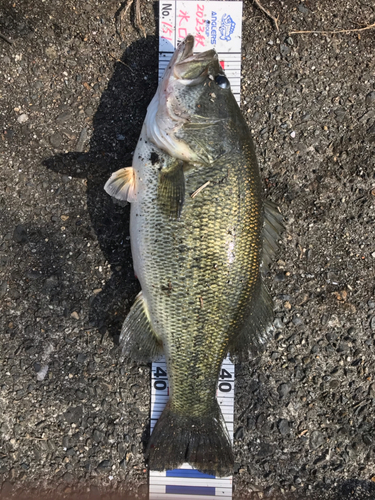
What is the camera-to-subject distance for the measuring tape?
243 cm

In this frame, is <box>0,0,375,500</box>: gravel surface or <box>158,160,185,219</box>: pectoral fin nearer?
<box>158,160,185,219</box>: pectoral fin

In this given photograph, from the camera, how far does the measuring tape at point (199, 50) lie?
243 cm

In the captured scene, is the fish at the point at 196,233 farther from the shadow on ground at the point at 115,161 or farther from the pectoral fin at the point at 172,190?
the shadow on ground at the point at 115,161

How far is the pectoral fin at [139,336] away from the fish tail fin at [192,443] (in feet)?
1.24

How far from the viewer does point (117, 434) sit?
246cm

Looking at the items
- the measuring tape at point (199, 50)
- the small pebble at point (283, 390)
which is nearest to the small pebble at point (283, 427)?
the small pebble at point (283, 390)

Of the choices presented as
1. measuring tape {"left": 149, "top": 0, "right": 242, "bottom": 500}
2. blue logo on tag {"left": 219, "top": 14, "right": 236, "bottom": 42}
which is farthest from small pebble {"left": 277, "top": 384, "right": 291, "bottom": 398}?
blue logo on tag {"left": 219, "top": 14, "right": 236, "bottom": 42}

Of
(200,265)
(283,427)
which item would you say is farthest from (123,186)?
(283,427)

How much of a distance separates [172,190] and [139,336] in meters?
0.98

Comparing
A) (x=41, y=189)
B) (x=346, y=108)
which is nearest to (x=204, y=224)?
(x=41, y=189)

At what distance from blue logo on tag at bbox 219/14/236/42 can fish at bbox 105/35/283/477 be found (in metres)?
0.58

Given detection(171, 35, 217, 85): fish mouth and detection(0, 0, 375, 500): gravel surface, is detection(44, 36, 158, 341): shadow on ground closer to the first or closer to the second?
detection(0, 0, 375, 500): gravel surface

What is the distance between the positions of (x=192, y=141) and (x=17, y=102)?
4.77 ft

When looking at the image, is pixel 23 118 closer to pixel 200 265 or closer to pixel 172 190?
pixel 172 190
